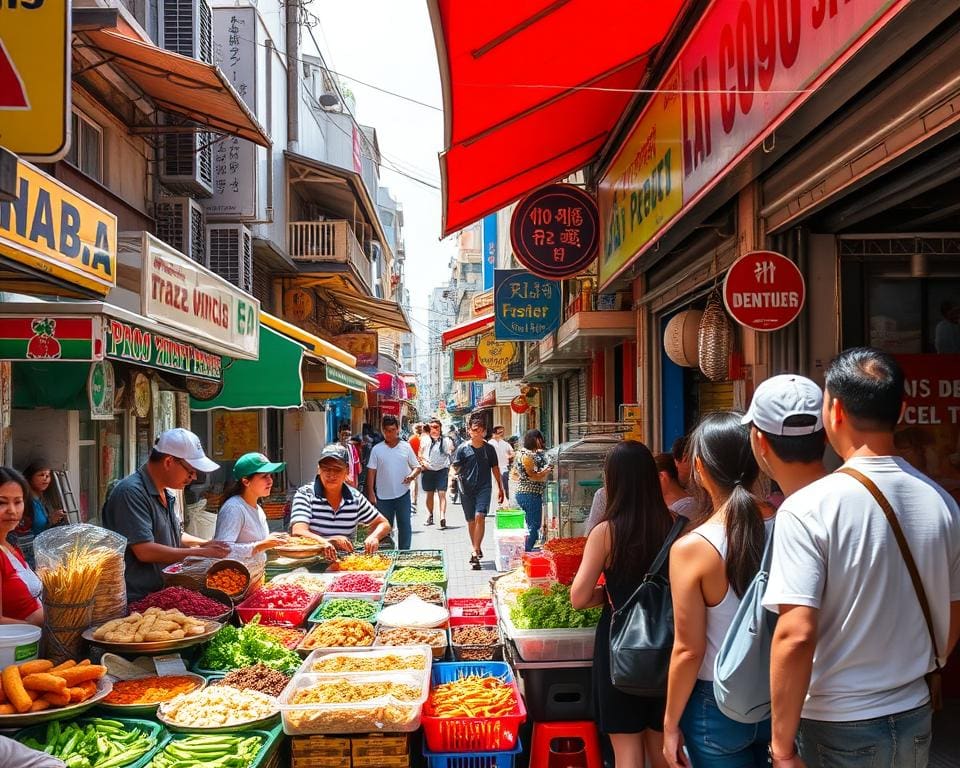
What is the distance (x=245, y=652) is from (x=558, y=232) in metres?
6.49

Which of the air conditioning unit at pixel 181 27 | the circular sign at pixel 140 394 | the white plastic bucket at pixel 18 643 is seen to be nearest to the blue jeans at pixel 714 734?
the white plastic bucket at pixel 18 643

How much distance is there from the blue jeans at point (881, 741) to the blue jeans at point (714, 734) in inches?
23.0

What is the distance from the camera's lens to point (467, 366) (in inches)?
1283

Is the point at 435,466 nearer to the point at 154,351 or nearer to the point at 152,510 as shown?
the point at 154,351

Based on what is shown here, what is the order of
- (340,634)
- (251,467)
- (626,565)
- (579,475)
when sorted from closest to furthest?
(626,565) < (340,634) < (251,467) < (579,475)

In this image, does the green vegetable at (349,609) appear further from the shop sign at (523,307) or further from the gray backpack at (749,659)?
the shop sign at (523,307)

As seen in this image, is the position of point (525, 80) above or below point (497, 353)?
above

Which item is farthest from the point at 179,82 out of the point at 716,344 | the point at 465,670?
the point at 465,670

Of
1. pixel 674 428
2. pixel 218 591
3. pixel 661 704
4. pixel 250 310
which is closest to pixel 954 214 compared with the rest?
pixel 661 704

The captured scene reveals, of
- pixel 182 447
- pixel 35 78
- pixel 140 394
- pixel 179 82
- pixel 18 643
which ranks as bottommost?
pixel 18 643

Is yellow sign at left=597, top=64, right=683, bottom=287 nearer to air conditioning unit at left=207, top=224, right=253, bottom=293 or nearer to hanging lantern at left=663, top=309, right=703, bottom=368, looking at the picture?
hanging lantern at left=663, top=309, right=703, bottom=368

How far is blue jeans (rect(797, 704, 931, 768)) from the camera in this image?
2492mm

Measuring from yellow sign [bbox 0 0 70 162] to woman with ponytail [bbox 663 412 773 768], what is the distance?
10.9ft

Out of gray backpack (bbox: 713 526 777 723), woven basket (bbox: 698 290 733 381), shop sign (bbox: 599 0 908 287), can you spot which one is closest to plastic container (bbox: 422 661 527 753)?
gray backpack (bbox: 713 526 777 723)
